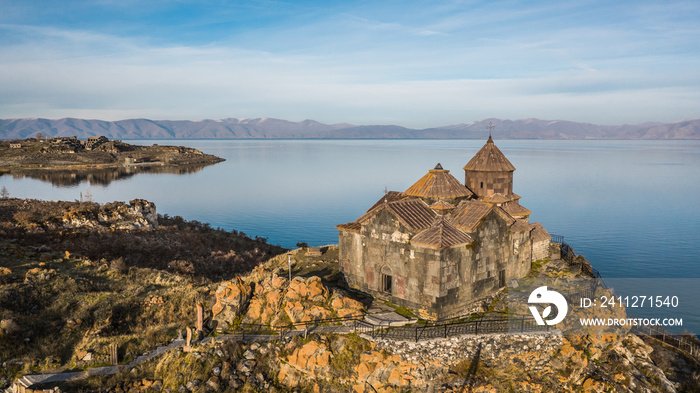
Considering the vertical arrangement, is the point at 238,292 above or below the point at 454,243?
below

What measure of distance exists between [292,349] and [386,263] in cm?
581

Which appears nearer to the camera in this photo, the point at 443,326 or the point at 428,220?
the point at 443,326

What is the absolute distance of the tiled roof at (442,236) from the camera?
742 inches

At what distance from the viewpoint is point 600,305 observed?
20891 mm

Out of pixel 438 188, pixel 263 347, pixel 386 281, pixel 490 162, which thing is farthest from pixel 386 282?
pixel 490 162

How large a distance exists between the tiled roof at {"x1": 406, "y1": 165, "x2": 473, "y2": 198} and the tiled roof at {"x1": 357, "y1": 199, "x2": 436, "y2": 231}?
3.25 feet

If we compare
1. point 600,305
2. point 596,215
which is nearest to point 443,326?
point 600,305

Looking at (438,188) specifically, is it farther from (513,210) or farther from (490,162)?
(513,210)

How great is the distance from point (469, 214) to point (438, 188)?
2.43m

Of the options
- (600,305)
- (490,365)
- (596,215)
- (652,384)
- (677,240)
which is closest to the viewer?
(490,365)

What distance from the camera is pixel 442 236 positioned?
62.6ft

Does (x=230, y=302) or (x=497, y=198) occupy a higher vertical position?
(x=497, y=198)

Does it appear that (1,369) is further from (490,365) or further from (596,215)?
(596,215)

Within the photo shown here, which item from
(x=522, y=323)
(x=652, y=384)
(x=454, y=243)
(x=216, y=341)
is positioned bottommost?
(x=652, y=384)
